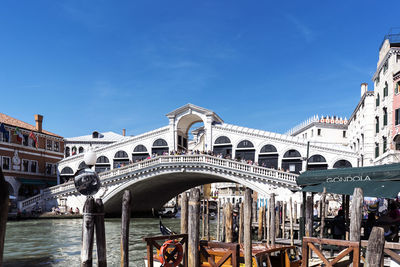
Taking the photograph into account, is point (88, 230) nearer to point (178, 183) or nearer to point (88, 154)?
point (88, 154)

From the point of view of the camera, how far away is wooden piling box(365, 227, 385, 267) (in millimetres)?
3711

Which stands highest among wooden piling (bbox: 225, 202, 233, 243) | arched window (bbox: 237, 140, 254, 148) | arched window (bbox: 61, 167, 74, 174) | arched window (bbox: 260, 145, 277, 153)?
arched window (bbox: 237, 140, 254, 148)

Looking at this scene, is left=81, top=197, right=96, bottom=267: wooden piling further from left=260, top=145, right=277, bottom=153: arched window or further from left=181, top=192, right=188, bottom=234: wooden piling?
left=260, top=145, right=277, bottom=153: arched window

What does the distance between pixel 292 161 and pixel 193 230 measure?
19915mm

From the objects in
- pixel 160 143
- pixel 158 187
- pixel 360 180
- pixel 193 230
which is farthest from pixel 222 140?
pixel 193 230

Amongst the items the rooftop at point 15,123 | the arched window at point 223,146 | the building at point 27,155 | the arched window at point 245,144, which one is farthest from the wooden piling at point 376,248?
the rooftop at point 15,123

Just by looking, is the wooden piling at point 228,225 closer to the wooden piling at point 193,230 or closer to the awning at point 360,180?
the awning at point 360,180

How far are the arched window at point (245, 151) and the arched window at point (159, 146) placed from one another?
5.31 metres

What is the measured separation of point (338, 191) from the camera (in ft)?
25.0

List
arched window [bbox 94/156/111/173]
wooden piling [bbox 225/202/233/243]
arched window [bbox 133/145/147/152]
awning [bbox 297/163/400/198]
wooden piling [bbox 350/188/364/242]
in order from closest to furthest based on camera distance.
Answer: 1. wooden piling [bbox 350/188/364/242]
2. awning [bbox 297/163/400/198]
3. wooden piling [bbox 225/202/233/243]
4. arched window [bbox 133/145/147/152]
5. arched window [bbox 94/156/111/173]

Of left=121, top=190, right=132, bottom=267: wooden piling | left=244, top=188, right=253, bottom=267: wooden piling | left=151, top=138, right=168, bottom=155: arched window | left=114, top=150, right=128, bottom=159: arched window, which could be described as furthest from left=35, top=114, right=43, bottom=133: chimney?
left=244, top=188, right=253, bottom=267: wooden piling

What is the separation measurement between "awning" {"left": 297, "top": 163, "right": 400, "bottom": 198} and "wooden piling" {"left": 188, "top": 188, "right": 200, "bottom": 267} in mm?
3230

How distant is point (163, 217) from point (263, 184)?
10.9m

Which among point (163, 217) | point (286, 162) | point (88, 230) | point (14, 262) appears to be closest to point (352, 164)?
point (286, 162)
